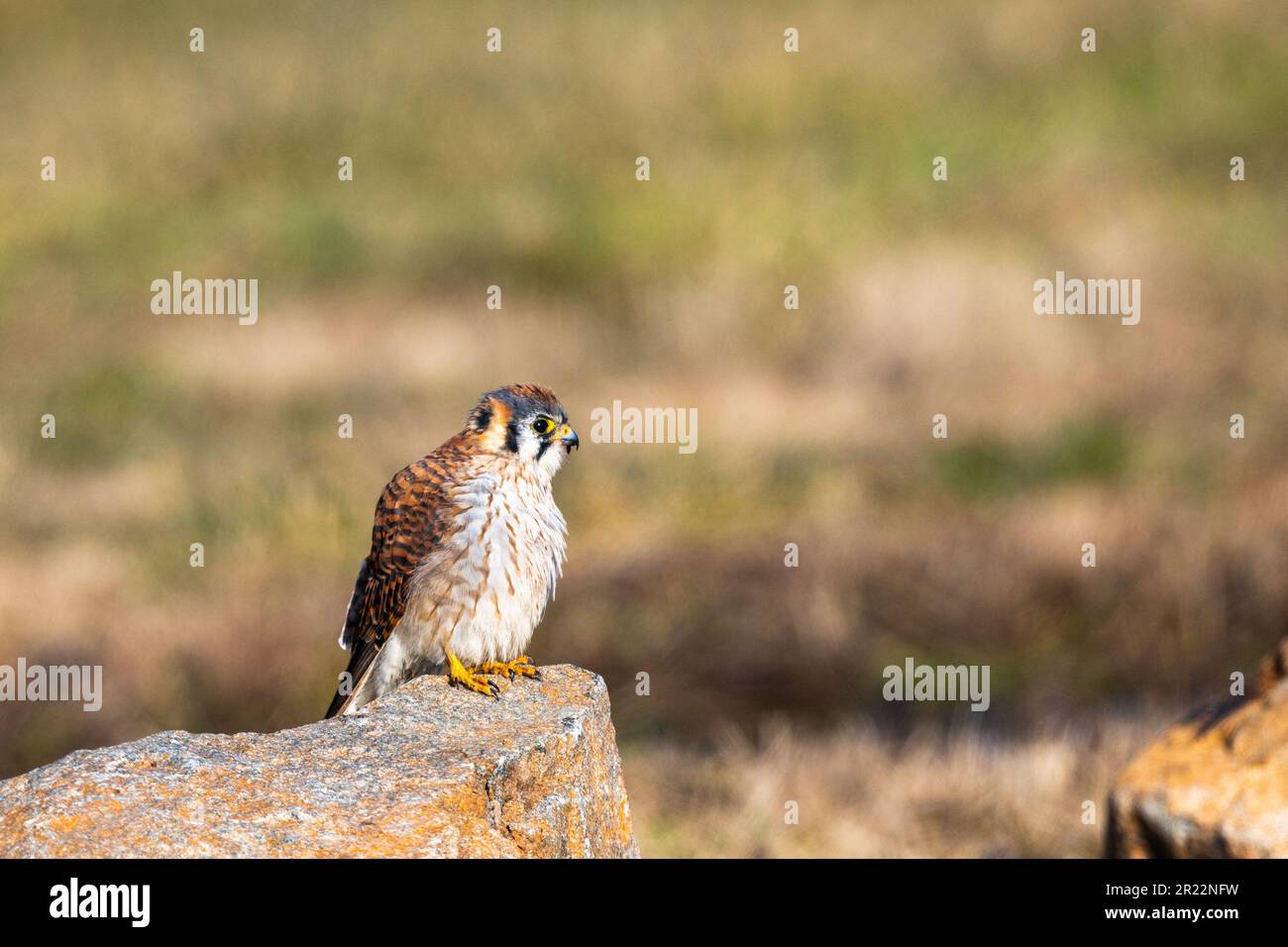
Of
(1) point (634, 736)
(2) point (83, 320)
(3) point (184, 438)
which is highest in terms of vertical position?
(2) point (83, 320)

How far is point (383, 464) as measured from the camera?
1140 cm

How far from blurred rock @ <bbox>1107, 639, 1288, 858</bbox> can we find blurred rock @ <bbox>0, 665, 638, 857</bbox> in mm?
1468

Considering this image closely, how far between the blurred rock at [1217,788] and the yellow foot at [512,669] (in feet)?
5.32

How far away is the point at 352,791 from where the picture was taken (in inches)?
122

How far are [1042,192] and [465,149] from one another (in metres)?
6.40

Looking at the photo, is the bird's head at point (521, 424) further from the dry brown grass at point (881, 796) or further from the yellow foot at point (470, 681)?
the dry brown grass at point (881, 796)

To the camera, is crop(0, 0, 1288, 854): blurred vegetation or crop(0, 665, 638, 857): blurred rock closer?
crop(0, 665, 638, 857): blurred rock

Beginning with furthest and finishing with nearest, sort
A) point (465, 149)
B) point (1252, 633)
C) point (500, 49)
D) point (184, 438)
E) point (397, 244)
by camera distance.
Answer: point (500, 49), point (465, 149), point (397, 244), point (184, 438), point (1252, 633)

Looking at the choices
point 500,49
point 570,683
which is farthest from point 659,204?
point 570,683

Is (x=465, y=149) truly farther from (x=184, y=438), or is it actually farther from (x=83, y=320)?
(x=184, y=438)

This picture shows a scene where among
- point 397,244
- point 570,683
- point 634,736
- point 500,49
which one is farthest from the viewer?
point 500,49

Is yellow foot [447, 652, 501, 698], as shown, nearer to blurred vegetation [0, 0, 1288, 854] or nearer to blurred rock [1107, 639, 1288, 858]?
blurred rock [1107, 639, 1288, 858]

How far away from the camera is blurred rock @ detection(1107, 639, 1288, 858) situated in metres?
3.97

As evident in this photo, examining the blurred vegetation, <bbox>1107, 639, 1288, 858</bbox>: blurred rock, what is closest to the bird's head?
<bbox>1107, 639, 1288, 858</bbox>: blurred rock
